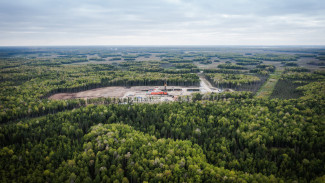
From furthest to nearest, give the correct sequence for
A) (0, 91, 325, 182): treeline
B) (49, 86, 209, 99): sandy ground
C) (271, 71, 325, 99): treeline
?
(49, 86, 209, 99): sandy ground → (271, 71, 325, 99): treeline → (0, 91, 325, 182): treeline

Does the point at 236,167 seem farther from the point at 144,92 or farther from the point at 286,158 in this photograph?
the point at 144,92

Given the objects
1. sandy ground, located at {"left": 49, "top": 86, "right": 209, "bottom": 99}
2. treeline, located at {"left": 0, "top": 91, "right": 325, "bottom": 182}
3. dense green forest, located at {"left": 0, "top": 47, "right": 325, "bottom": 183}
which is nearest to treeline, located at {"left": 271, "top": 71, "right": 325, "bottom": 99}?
dense green forest, located at {"left": 0, "top": 47, "right": 325, "bottom": 183}

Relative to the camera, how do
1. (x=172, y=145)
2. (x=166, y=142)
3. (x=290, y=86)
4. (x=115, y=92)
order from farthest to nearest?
(x=290, y=86)
(x=115, y=92)
(x=166, y=142)
(x=172, y=145)

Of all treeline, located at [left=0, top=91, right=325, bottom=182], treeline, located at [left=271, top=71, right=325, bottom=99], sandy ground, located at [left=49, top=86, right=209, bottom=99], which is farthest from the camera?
sandy ground, located at [left=49, top=86, right=209, bottom=99]

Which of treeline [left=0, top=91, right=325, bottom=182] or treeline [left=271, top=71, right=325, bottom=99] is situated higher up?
treeline [left=271, top=71, right=325, bottom=99]

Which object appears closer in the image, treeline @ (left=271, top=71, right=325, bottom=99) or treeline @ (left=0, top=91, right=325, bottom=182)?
treeline @ (left=0, top=91, right=325, bottom=182)

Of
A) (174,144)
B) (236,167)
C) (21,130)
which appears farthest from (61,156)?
(236,167)

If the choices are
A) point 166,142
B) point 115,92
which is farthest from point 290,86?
point 115,92

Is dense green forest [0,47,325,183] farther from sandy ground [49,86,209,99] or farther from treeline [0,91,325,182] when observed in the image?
sandy ground [49,86,209,99]

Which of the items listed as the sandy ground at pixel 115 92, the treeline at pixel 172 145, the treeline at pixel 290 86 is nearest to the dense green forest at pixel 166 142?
the treeline at pixel 172 145

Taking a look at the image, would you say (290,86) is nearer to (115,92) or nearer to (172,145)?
(172,145)

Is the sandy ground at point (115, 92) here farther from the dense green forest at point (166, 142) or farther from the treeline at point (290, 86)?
the treeline at point (290, 86)
